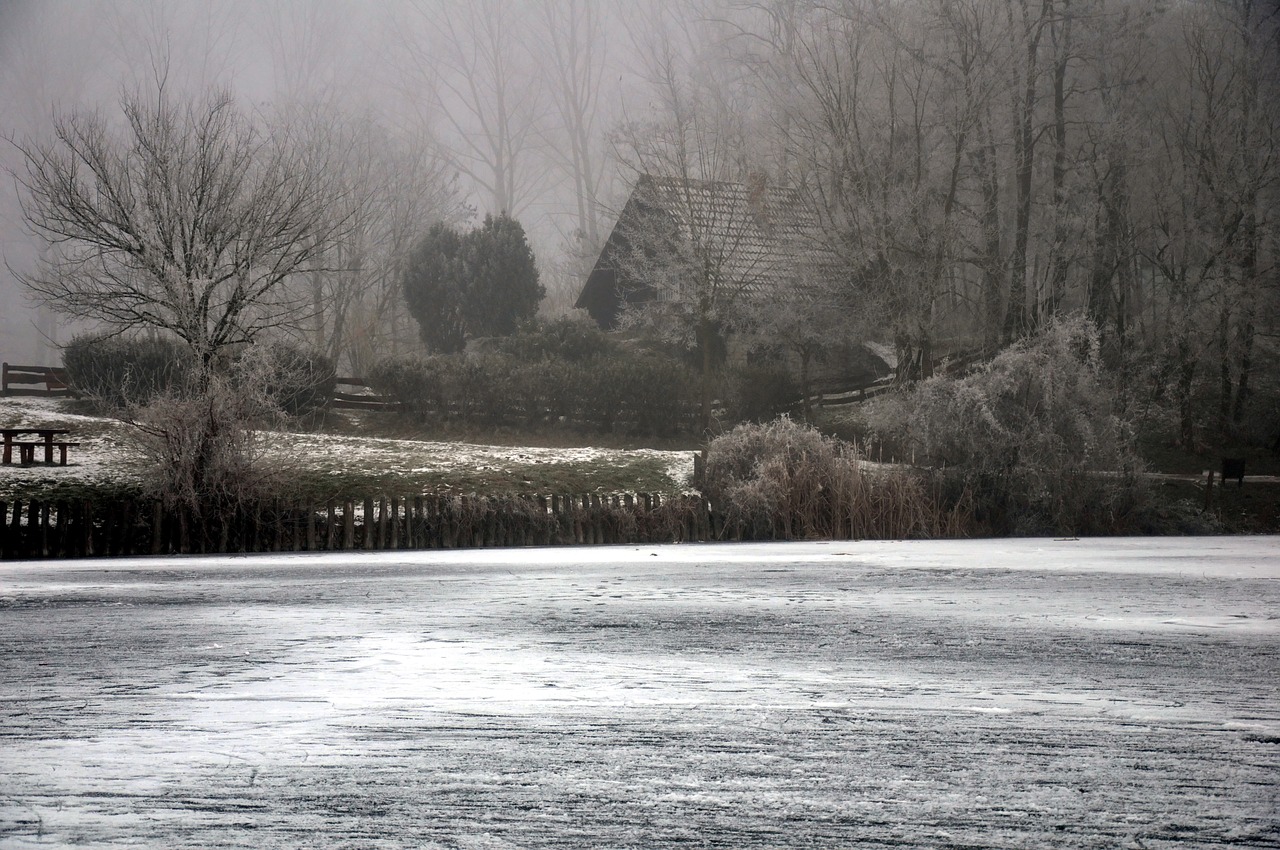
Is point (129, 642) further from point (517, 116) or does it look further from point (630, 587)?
point (517, 116)

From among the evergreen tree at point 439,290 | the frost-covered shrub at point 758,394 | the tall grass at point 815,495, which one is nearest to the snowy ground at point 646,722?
the tall grass at point 815,495

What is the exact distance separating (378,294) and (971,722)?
3854 centimetres

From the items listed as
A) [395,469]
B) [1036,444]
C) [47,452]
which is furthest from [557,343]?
[1036,444]

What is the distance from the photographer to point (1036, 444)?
1641 centimetres

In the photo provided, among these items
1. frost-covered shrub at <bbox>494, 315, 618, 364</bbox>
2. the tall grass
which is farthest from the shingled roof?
the tall grass

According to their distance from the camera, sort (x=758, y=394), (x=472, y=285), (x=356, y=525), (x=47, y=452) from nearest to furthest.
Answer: (x=356, y=525) → (x=47, y=452) → (x=758, y=394) → (x=472, y=285)

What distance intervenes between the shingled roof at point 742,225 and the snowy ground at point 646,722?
60.2 ft

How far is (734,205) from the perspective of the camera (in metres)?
25.8

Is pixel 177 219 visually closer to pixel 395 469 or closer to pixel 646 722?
pixel 395 469

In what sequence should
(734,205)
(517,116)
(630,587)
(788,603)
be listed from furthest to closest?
(517,116) < (734,205) < (630,587) < (788,603)

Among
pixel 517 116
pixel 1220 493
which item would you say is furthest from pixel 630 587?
pixel 517 116

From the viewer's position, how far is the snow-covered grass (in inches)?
623

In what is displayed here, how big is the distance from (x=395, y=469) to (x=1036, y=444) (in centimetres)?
960

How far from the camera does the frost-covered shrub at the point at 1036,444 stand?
53.9ft
